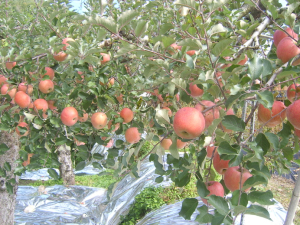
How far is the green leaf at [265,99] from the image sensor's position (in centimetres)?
51

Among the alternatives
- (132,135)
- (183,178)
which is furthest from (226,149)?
(132,135)

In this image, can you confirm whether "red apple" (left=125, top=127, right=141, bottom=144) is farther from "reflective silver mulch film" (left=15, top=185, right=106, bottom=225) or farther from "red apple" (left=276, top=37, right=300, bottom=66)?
"reflective silver mulch film" (left=15, top=185, right=106, bottom=225)

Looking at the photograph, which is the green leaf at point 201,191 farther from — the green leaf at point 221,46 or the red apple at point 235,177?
the green leaf at point 221,46

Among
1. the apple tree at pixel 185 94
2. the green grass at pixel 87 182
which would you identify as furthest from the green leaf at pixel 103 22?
the green grass at pixel 87 182

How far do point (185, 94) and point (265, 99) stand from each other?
32 cm

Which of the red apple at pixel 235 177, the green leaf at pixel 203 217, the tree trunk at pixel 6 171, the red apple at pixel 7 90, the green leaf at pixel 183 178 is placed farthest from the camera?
the tree trunk at pixel 6 171

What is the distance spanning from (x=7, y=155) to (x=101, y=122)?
1.38 metres

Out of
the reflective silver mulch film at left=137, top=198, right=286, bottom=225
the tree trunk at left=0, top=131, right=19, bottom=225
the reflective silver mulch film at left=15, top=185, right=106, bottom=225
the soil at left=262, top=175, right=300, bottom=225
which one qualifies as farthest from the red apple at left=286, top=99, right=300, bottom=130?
the reflective silver mulch film at left=15, top=185, right=106, bottom=225

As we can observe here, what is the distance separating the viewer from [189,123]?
0.65m

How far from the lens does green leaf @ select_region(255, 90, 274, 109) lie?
0.51 meters

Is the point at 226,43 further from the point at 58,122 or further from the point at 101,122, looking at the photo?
the point at 58,122

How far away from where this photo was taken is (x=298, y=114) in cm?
55

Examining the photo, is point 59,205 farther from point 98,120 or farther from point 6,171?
point 98,120

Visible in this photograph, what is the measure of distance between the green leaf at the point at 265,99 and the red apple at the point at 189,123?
0.19m
